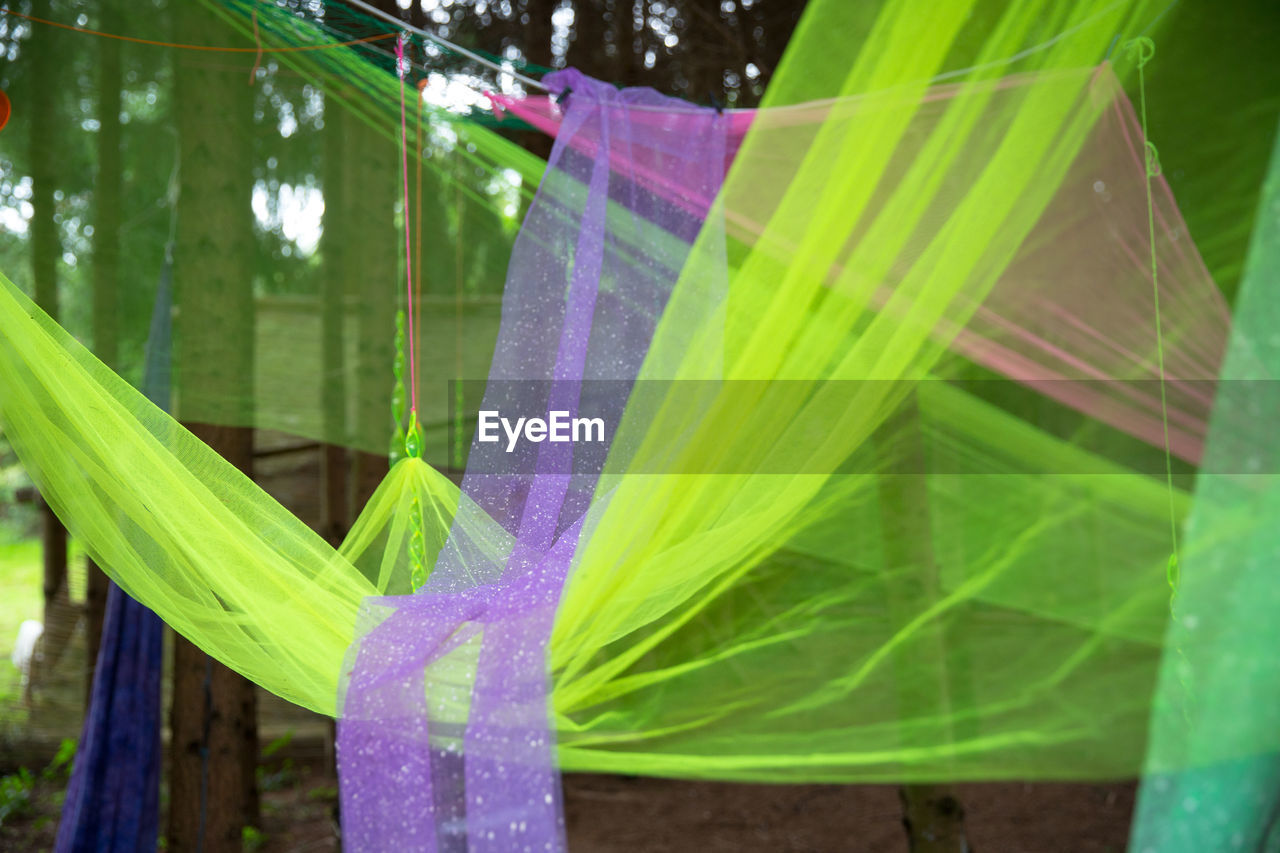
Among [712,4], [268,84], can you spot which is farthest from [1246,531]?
[268,84]

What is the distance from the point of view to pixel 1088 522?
85.5 inches

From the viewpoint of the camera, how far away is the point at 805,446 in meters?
1.56

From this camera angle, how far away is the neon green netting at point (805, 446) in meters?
1.42

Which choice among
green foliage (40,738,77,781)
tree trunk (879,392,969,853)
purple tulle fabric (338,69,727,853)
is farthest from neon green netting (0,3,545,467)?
green foliage (40,738,77,781)

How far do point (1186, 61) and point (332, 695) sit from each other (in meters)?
2.01

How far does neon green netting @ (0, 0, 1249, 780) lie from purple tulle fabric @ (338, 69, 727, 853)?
2.5 inches

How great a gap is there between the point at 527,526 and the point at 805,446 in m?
0.50

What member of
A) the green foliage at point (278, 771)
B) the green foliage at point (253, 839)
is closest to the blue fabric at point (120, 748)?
the green foliage at point (253, 839)

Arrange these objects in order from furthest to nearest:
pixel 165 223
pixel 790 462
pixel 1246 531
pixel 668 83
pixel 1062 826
→ pixel 165 223 < pixel 668 83 < pixel 1062 826 < pixel 790 462 < pixel 1246 531

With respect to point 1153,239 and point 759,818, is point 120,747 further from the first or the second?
point 1153,239

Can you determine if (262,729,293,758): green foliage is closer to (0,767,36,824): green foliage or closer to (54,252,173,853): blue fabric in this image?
(0,767,36,824): green foliage

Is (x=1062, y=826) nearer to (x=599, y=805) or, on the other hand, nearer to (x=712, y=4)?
(x=599, y=805)

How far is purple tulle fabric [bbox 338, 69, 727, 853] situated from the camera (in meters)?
1.24
